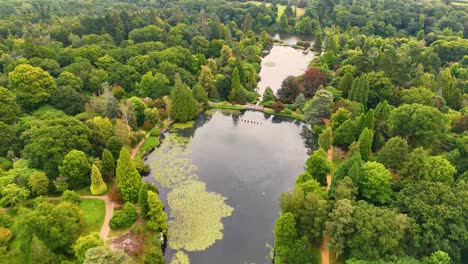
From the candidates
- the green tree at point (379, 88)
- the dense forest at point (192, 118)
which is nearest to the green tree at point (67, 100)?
the dense forest at point (192, 118)

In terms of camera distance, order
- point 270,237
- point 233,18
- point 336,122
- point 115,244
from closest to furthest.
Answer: point 115,244 < point 270,237 < point 336,122 < point 233,18

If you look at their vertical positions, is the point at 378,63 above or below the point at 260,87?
above

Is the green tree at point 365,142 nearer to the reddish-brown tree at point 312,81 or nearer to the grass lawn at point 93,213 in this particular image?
the reddish-brown tree at point 312,81

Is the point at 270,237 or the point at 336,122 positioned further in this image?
the point at 336,122

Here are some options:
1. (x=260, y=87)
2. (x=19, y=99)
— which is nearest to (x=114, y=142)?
(x=19, y=99)

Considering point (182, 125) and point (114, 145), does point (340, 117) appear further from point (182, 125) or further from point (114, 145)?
point (114, 145)

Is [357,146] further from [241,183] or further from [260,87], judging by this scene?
[260,87]

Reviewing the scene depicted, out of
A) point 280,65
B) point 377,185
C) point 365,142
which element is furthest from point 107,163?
point 280,65
